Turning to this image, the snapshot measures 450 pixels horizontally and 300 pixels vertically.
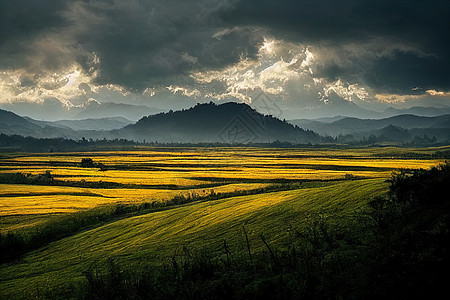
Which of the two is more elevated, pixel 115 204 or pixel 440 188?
pixel 440 188

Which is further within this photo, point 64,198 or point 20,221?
A: point 64,198

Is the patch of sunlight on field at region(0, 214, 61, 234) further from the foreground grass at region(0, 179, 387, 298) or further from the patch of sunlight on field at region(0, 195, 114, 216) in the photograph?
the foreground grass at region(0, 179, 387, 298)

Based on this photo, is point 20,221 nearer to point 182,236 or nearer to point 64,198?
point 64,198

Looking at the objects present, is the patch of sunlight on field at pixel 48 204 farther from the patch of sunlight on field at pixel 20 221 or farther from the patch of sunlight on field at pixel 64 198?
the patch of sunlight on field at pixel 20 221

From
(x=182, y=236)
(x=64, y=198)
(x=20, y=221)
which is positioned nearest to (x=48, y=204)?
(x=64, y=198)

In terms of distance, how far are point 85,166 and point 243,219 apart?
278ft

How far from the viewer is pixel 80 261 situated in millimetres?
18156

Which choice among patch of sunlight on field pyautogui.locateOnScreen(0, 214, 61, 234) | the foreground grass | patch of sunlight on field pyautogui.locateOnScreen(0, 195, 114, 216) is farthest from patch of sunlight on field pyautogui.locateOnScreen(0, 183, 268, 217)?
the foreground grass

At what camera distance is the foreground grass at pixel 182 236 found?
1491 cm

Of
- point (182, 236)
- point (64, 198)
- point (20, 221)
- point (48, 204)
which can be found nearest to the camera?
point (182, 236)

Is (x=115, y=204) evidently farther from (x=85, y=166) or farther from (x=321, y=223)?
(x=85, y=166)

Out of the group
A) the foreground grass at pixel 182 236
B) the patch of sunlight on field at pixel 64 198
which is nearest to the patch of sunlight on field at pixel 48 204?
the patch of sunlight on field at pixel 64 198

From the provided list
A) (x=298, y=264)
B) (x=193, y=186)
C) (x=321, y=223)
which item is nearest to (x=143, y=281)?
(x=298, y=264)

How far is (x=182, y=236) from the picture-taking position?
61.1 ft
